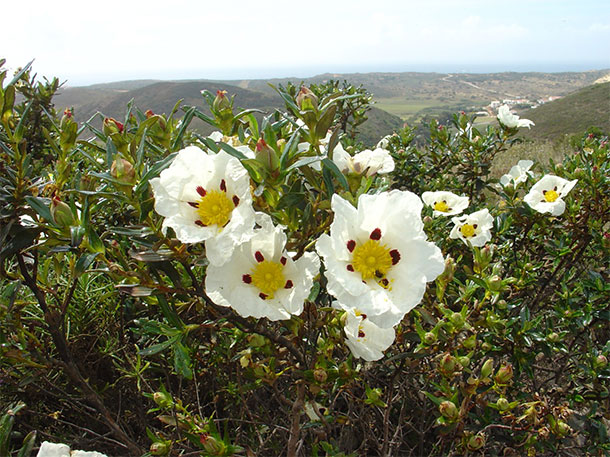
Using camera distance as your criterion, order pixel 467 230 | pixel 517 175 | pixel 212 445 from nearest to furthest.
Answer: pixel 212 445 < pixel 467 230 < pixel 517 175

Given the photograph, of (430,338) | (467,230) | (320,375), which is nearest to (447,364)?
(430,338)

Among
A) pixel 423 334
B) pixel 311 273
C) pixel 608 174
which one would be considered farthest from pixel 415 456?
pixel 608 174

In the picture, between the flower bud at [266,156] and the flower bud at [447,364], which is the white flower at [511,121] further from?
the flower bud at [266,156]

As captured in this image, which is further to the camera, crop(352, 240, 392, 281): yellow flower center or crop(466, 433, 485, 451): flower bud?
crop(466, 433, 485, 451): flower bud

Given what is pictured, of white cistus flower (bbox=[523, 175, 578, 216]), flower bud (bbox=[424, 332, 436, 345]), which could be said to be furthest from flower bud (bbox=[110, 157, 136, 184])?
white cistus flower (bbox=[523, 175, 578, 216])

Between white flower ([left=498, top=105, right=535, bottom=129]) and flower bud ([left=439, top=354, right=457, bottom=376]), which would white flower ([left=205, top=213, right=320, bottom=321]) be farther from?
white flower ([left=498, top=105, right=535, bottom=129])

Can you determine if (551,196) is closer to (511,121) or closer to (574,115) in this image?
(511,121)

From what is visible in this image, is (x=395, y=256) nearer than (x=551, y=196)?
Yes

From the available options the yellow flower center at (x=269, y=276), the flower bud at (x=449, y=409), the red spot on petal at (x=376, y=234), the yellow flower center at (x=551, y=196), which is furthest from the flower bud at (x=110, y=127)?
the yellow flower center at (x=551, y=196)
